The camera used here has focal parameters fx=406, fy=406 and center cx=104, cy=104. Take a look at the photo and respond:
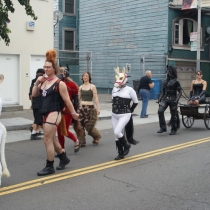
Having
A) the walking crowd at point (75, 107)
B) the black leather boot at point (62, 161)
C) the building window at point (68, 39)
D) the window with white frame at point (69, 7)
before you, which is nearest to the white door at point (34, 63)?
the walking crowd at point (75, 107)

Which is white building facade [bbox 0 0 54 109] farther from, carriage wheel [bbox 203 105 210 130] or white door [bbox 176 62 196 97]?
white door [bbox 176 62 196 97]

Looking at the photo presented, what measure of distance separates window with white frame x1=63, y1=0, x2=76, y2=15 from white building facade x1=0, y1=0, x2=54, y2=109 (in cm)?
1165

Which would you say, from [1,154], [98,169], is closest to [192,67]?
[98,169]

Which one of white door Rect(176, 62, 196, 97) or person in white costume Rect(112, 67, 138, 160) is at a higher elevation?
white door Rect(176, 62, 196, 97)

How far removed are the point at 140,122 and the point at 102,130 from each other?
2.29 metres

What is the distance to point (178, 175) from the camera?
689 centimetres

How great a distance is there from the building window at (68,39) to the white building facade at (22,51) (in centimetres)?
1187

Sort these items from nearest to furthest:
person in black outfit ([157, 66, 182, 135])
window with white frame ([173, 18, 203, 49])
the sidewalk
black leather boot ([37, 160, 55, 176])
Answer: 1. black leather boot ([37, 160, 55, 176])
2. person in black outfit ([157, 66, 182, 135])
3. the sidewalk
4. window with white frame ([173, 18, 203, 49])

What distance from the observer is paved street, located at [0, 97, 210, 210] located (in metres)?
5.47

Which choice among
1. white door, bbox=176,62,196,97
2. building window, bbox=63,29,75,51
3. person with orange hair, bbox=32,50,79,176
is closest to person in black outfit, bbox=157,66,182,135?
person with orange hair, bbox=32,50,79,176

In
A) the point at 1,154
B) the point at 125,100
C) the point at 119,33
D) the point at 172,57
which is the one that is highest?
the point at 119,33

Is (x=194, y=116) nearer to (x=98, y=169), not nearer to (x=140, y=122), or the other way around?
(x=140, y=122)

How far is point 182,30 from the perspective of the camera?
77.8 ft

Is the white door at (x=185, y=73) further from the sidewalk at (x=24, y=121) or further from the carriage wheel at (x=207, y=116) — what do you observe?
the carriage wheel at (x=207, y=116)
